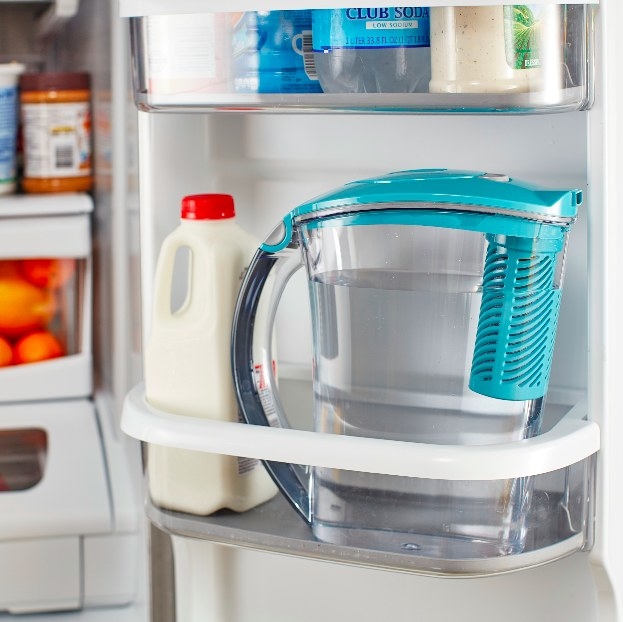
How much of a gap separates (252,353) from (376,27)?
0.26m

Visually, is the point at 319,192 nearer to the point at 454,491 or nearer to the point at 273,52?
the point at 273,52

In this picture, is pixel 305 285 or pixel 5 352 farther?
pixel 5 352

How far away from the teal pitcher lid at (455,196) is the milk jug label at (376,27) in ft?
0.30

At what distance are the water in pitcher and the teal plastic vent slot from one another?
0.06ft

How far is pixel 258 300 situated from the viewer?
2.52 feet

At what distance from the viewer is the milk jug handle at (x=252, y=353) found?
76 cm

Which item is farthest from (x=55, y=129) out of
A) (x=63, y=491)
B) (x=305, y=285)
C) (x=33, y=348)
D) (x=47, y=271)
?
(x=305, y=285)

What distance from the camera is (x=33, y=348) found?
58.9 inches

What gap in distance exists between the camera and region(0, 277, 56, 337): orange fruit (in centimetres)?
147

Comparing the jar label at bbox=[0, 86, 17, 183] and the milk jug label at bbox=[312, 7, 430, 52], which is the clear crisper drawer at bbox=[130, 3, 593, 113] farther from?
the jar label at bbox=[0, 86, 17, 183]

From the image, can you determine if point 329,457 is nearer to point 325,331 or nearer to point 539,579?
point 325,331

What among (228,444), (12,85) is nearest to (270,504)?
(228,444)

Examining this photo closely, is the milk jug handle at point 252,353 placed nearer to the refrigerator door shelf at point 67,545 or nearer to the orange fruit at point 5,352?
the refrigerator door shelf at point 67,545

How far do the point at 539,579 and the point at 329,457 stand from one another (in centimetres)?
21
